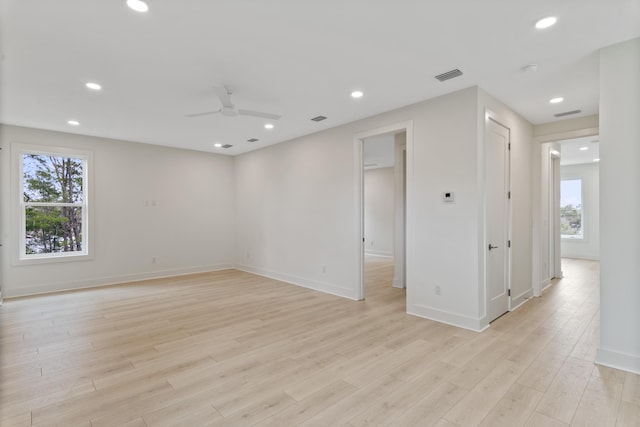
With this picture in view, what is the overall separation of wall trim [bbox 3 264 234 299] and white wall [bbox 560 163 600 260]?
10.3 m

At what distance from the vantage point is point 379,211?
1020cm

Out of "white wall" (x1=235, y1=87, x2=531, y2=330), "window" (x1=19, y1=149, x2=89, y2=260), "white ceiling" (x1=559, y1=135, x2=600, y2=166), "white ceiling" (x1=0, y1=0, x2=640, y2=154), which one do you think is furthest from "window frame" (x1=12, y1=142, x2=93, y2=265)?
"white ceiling" (x1=559, y1=135, x2=600, y2=166)

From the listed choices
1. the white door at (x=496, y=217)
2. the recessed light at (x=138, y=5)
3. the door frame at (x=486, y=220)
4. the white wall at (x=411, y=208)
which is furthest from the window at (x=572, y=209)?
the recessed light at (x=138, y=5)

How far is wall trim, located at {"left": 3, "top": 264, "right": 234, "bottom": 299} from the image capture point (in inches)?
203

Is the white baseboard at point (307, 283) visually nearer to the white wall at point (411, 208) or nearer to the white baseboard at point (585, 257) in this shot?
the white wall at point (411, 208)

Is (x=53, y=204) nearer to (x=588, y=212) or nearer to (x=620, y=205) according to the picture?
(x=620, y=205)

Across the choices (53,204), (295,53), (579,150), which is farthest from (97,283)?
(579,150)

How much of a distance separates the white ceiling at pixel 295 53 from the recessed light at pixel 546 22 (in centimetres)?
5

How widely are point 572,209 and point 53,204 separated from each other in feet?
42.9

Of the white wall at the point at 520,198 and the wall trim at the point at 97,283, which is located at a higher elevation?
the white wall at the point at 520,198

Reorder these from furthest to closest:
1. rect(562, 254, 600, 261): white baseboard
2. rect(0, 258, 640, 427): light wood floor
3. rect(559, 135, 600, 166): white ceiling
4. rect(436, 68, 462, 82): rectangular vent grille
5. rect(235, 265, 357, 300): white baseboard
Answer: rect(562, 254, 600, 261): white baseboard < rect(559, 135, 600, 166): white ceiling < rect(235, 265, 357, 300): white baseboard < rect(436, 68, 462, 82): rectangular vent grille < rect(0, 258, 640, 427): light wood floor

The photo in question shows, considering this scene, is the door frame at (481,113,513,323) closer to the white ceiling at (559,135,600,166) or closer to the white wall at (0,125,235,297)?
the white ceiling at (559,135,600,166)

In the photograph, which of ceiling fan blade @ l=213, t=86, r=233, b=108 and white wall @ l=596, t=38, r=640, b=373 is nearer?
white wall @ l=596, t=38, r=640, b=373

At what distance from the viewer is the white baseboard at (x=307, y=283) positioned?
5.04 meters
